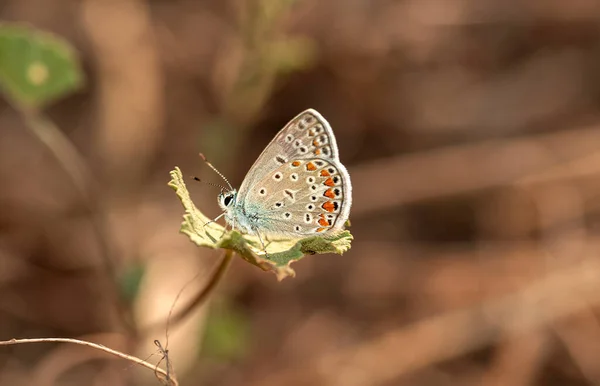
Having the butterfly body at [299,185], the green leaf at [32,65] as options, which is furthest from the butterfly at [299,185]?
the green leaf at [32,65]

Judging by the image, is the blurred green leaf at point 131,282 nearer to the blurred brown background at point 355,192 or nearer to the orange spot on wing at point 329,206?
the blurred brown background at point 355,192

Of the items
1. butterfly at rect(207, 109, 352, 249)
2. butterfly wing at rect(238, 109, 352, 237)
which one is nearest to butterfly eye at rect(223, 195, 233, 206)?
butterfly at rect(207, 109, 352, 249)

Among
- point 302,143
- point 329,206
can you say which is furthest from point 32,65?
point 329,206

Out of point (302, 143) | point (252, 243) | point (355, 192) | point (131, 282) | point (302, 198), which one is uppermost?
point (355, 192)

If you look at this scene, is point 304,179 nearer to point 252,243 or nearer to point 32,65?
point 252,243

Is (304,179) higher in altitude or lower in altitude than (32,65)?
lower

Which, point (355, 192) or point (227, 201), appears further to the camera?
point (355, 192)
